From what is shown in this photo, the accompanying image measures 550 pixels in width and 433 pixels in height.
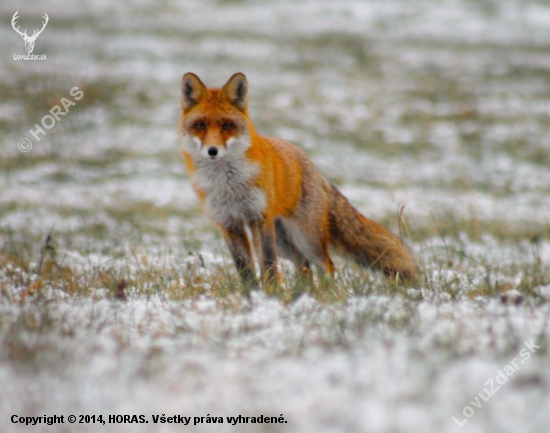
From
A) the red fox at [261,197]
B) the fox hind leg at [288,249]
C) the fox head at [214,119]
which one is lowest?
the fox hind leg at [288,249]

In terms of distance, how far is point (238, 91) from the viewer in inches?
221

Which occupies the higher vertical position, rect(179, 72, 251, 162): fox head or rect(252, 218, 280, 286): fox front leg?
rect(179, 72, 251, 162): fox head

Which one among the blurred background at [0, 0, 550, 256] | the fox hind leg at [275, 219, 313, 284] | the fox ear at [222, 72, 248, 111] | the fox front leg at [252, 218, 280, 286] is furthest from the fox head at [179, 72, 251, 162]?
the blurred background at [0, 0, 550, 256]

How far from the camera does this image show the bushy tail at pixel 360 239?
5.78 m

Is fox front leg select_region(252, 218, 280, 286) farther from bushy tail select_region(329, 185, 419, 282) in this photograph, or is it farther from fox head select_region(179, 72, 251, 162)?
bushy tail select_region(329, 185, 419, 282)

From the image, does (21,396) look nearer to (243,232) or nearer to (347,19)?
(243,232)

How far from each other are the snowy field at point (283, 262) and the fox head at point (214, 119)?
1085 mm

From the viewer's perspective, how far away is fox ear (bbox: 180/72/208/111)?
548 cm

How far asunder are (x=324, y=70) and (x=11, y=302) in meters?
22.0

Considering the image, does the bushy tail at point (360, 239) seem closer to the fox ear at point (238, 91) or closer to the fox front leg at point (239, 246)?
the fox front leg at point (239, 246)

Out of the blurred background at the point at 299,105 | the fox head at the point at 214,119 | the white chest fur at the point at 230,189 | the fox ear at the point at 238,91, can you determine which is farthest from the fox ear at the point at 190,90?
the blurred background at the point at 299,105

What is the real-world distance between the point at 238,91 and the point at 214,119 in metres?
0.46

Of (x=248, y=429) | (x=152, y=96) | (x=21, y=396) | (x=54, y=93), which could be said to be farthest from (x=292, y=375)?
(x=152, y=96)

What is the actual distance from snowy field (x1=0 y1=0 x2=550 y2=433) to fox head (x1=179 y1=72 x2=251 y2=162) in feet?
3.56
